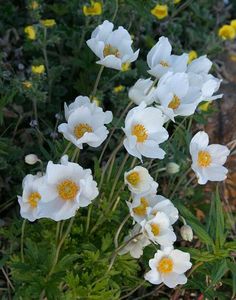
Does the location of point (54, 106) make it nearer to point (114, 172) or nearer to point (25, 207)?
point (114, 172)

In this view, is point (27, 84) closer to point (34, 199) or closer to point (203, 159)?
point (34, 199)

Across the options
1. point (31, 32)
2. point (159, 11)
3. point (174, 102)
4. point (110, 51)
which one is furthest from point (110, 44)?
point (159, 11)

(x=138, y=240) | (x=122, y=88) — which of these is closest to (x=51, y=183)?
(x=138, y=240)

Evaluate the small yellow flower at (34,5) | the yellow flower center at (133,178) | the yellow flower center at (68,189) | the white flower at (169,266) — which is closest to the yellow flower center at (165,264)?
the white flower at (169,266)

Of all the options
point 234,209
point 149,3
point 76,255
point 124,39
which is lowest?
point 234,209

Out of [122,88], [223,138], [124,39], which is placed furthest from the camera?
[223,138]
